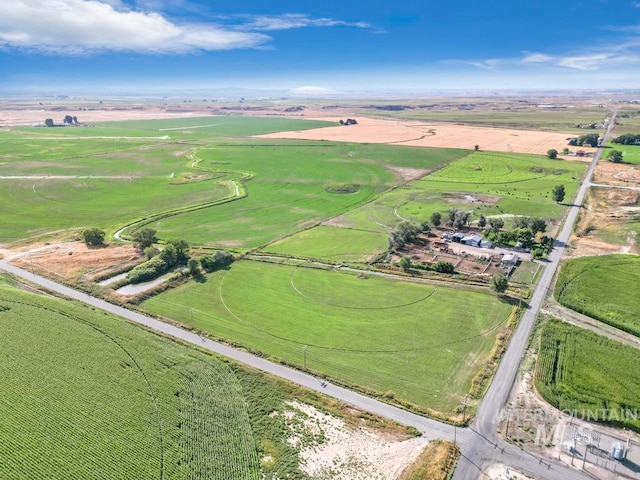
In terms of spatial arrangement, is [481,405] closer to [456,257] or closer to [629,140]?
[456,257]

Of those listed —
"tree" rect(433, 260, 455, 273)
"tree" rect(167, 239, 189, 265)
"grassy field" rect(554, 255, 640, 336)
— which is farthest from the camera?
"tree" rect(167, 239, 189, 265)

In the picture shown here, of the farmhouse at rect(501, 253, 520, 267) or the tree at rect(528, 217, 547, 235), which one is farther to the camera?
the tree at rect(528, 217, 547, 235)

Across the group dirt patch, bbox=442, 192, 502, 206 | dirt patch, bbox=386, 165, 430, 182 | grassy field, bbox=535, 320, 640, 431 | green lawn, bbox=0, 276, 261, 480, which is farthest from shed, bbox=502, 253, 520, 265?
dirt patch, bbox=386, 165, 430, 182

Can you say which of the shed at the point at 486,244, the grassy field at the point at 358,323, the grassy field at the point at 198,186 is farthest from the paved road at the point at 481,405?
the grassy field at the point at 198,186

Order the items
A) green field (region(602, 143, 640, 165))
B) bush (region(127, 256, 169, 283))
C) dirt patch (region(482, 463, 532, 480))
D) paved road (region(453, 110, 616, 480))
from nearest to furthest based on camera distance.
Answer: dirt patch (region(482, 463, 532, 480)), paved road (region(453, 110, 616, 480)), bush (region(127, 256, 169, 283)), green field (region(602, 143, 640, 165))

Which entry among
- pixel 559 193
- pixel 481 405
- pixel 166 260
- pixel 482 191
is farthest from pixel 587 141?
pixel 166 260

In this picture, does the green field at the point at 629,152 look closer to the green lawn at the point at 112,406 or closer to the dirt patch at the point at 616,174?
the dirt patch at the point at 616,174

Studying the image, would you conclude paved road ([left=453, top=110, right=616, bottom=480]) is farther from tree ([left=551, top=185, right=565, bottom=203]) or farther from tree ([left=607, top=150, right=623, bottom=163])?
tree ([left=607, top=150, right=623, bottom=163])

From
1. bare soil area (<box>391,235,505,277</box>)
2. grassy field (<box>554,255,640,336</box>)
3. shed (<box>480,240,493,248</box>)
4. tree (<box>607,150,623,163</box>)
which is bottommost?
grassy field (<box>554,255,640,336</box>)
